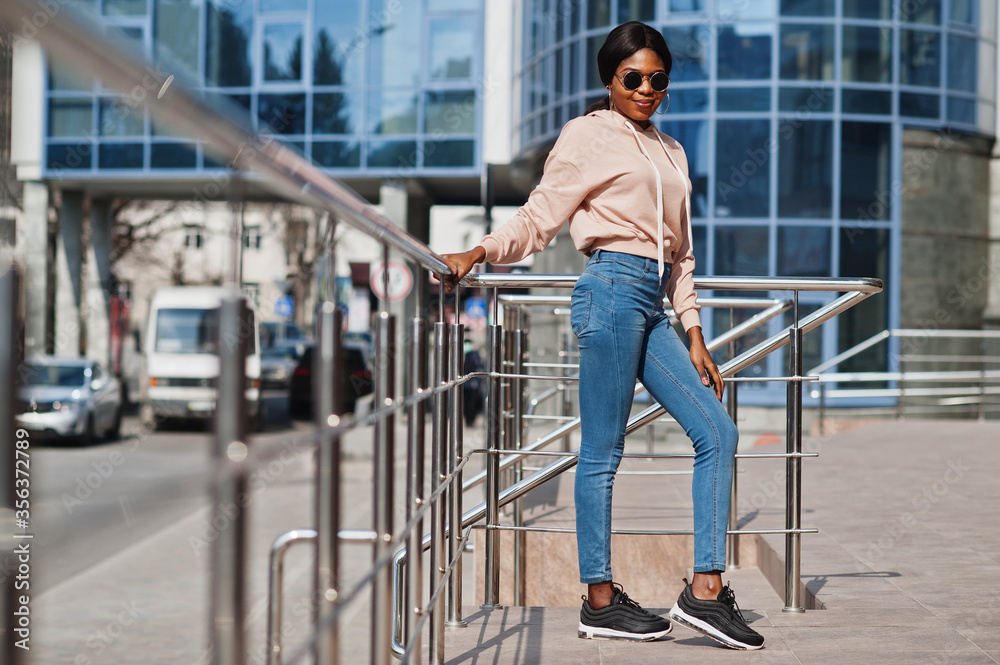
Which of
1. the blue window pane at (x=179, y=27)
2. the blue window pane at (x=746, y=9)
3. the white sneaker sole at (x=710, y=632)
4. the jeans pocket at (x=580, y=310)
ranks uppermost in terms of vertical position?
the blue window pane at (x=179, y=27)

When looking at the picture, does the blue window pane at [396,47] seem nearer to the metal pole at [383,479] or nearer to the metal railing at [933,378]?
the metal railing at [933,378]

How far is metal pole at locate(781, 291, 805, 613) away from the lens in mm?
3627

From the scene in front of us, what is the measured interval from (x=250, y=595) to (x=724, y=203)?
617 inches

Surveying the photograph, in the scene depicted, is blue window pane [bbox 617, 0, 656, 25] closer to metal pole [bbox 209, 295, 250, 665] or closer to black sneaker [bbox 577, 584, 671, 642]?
black sneaker [bbox 577, 584, 671, 642]

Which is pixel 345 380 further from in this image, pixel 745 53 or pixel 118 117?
pixel 745 53

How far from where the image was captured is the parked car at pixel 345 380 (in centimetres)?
121

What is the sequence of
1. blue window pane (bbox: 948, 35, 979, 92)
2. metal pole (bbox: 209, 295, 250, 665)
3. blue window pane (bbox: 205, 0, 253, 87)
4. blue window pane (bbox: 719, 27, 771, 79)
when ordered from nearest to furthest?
metal pole (bbox: 209, 295, 250, 665) → blue window pane (bbox: 719, 27, 771, 79) → blue window pane (bbox: 948, 35, 979, 92) → blue window pane (bbox: 205, 0, 253, 87)

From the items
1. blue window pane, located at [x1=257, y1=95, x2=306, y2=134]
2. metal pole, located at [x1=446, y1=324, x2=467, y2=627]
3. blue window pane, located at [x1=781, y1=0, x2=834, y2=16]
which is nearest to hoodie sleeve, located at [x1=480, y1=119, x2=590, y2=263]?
metal pole, located at [x1=446, y1=324, x2=467, y2=627]

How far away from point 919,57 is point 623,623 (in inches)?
615

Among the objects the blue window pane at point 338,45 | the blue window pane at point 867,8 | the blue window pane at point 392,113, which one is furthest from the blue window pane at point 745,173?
the blue window pane at point 338,45

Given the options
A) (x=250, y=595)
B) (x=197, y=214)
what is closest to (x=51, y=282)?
(x=197, y=214)

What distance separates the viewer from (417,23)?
2094 centimetres

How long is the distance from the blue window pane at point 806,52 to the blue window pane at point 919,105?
134 cm

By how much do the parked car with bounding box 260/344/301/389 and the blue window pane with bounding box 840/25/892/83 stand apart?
54.3 ft
